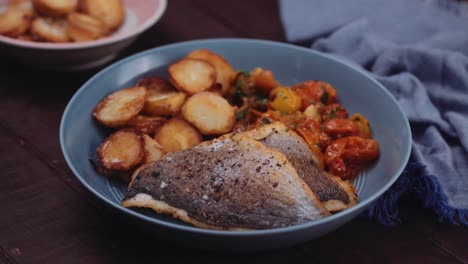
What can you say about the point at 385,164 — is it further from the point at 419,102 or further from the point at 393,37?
the point at 393,37

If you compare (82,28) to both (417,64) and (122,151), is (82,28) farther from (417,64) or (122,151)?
(417,64)

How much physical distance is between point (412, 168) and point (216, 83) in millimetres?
641

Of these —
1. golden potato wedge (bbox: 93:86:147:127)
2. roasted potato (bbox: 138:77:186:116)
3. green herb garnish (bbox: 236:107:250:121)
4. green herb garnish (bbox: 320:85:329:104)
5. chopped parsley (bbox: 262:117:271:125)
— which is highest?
golden potato wedge (bbox: 93:86:147:127)

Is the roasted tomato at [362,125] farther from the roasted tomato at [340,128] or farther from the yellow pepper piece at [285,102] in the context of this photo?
the yellow pepper piece at [285,102]

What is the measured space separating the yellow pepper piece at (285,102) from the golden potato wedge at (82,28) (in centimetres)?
67

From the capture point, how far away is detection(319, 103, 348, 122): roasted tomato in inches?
71.9

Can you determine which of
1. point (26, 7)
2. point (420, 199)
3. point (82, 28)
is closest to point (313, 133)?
point (420, 199)

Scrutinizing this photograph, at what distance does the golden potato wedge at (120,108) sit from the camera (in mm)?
1697

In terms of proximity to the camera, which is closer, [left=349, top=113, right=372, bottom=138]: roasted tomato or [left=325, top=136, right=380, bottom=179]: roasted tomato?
[left=325, top=136, right=380, bottom=179]: roasted tomato

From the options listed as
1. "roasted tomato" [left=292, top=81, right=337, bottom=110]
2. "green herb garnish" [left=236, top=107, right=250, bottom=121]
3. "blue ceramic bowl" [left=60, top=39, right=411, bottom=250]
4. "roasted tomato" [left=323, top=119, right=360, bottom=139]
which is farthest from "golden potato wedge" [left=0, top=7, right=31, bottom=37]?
"roasted tomato" [left=323, top=119, right=360, bottom=139]

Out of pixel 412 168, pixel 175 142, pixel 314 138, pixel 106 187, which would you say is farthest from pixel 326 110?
pixel 106 187

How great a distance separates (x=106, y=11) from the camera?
7.08 feet

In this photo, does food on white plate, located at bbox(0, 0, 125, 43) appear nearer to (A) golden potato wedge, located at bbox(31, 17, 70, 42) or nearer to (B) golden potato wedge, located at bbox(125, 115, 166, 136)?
(A) golden potato wedge, located at bbox(31, 17, 70, 42)

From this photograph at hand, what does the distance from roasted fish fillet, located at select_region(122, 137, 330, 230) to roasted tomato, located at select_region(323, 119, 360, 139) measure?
38 cm
